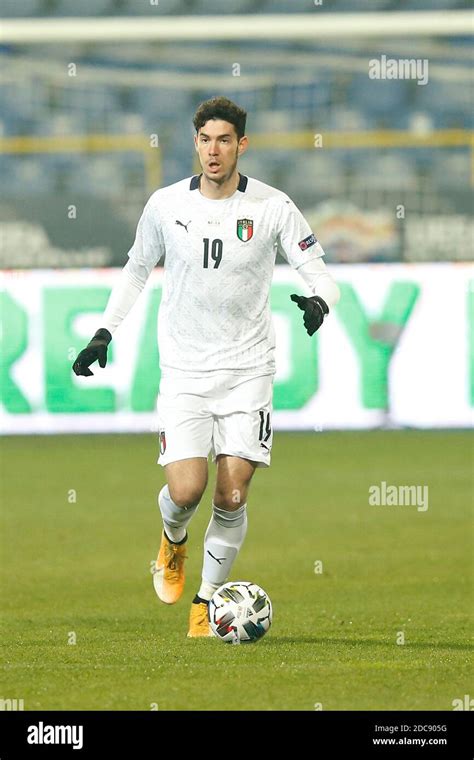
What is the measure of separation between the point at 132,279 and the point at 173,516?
101 centimetres

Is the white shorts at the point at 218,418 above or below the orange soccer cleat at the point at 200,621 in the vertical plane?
above

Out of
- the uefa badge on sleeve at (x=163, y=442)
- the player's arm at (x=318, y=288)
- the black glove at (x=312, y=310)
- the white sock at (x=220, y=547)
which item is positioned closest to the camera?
the black glove at (x=312, y=310)

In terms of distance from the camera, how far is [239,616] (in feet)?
20.4

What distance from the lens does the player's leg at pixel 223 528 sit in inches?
252

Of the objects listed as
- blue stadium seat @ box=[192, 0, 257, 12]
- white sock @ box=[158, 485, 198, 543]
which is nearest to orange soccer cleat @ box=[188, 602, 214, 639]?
white sock @ box=[158, 485, 198, 543]

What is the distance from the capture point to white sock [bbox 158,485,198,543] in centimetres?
655

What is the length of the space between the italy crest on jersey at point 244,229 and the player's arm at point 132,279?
0.36m

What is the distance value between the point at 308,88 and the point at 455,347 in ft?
20.2

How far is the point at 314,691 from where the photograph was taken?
17.4 ft

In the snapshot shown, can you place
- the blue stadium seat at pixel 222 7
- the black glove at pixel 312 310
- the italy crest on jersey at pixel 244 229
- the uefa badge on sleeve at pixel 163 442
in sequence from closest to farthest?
the black glove at pixel 312 310 < the italy crest on jersey at pixel 244 229 < the uefa badge on sleeve at pixel 163 442 < the blue stadium seat at pixel 222 7

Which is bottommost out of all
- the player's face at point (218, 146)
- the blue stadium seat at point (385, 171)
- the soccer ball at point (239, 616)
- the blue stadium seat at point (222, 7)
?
the soccer ball at point (239, 616)

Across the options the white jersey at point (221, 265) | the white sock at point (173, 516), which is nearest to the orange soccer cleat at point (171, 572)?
the white sock at point (173, 516)

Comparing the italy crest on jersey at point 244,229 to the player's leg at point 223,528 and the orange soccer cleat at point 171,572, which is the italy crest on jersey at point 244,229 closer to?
the player's leg at point 223,528
